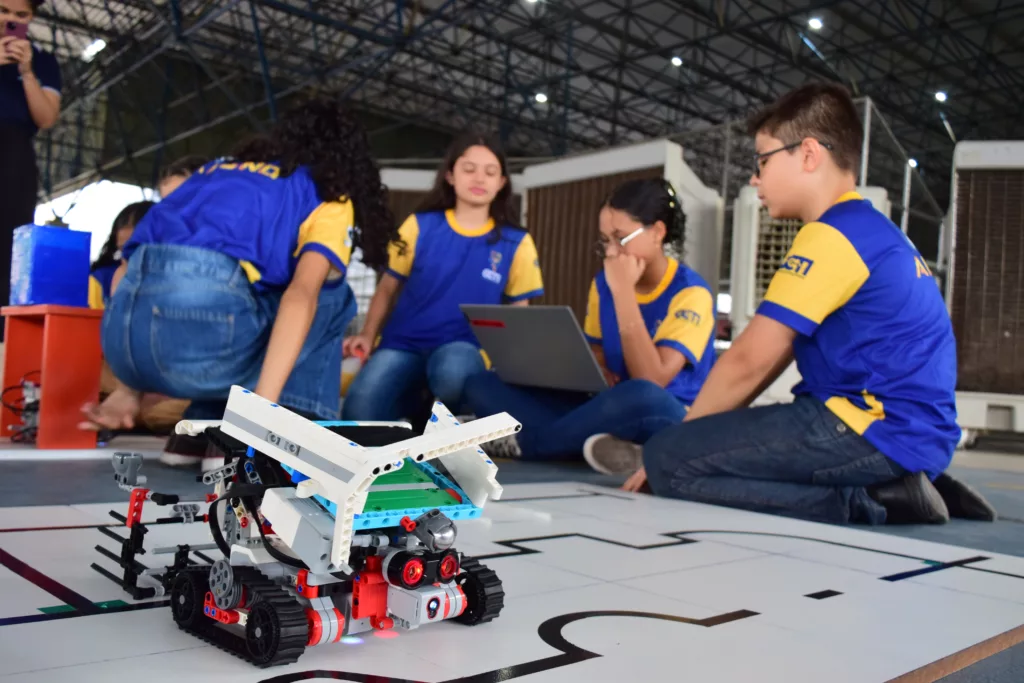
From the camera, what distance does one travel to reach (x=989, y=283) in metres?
4.08

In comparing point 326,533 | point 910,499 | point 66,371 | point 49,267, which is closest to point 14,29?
point 49,267

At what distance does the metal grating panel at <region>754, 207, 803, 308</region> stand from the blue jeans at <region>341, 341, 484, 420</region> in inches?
92.9

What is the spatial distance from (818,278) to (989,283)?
303 centimetres

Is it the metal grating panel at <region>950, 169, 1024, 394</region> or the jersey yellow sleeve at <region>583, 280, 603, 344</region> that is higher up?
the metal grating panel at <region>950, 169, 1024, 394</region>

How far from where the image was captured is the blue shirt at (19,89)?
93.0 inches

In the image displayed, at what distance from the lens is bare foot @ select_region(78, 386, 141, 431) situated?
1663mm

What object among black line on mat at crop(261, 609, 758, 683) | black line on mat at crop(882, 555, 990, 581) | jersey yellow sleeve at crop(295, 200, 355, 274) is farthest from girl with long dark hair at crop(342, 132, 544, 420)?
black line on mat at crop(261, 609, 758, 683)

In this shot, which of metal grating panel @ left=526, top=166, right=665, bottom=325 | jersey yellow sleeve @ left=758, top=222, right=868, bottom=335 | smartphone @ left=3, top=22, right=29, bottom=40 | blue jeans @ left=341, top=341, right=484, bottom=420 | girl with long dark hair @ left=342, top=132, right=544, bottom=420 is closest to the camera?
jersey yellow sleeve @ left=758, top=222, right=868, bottom=335

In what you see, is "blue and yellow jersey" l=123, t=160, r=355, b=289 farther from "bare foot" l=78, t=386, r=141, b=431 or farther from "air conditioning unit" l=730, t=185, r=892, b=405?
"air conditioning unit" l=730, t=185, r=892, b=405

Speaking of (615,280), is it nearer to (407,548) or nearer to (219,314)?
(219,314)

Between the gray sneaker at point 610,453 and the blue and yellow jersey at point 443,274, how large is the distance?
0.65 m

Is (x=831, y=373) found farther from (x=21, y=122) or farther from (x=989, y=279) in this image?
(x=989, y=279)

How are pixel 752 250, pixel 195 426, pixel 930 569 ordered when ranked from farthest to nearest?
1. pixel 752 250
2. pixel 930 569
3. pixel 195 426

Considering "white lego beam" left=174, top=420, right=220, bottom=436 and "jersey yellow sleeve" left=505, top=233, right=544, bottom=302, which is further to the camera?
"jersey yellow sleeve" left=505, top=233, right=544, bottom=302
